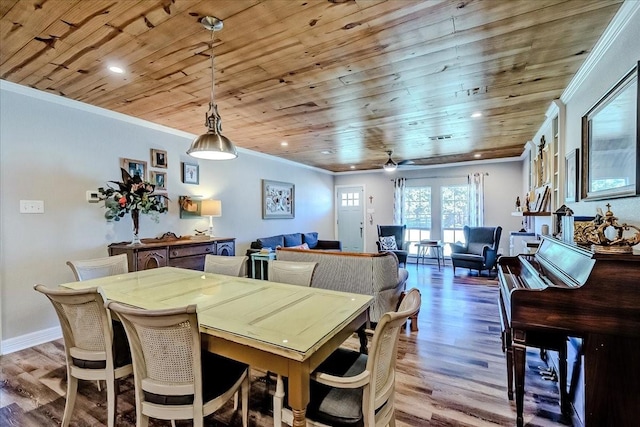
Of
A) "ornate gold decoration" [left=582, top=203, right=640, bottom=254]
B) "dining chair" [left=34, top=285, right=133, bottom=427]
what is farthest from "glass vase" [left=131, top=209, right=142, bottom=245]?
"ornate gold decoration" [left=582, top=203, right=640, bottom=254]

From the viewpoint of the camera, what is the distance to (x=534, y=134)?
4625 millimetres

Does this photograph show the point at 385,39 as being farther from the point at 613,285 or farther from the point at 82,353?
the point at 82,353

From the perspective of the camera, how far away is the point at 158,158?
161 inches

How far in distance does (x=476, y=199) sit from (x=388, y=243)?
231 centimetres

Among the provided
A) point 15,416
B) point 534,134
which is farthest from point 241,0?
point 534,134

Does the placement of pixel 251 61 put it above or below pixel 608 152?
above

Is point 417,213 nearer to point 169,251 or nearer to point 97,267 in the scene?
point 169,251

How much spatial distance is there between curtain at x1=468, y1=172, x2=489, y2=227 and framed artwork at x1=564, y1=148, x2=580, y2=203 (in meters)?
4.02

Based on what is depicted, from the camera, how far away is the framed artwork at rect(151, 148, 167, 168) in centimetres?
401

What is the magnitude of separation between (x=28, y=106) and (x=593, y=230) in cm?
476

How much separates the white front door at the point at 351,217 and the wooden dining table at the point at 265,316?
6441 mm

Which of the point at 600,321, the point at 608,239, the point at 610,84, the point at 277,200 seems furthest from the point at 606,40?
the point at 277,200

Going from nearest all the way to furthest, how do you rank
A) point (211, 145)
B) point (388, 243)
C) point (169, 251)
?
point (211, 145) → point (169, 251) → point (388, 243)

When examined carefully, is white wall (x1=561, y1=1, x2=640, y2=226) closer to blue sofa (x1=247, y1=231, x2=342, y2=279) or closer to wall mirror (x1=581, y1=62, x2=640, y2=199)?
wall mirror (x1=581, y1=62, x2=640, y2=199)
